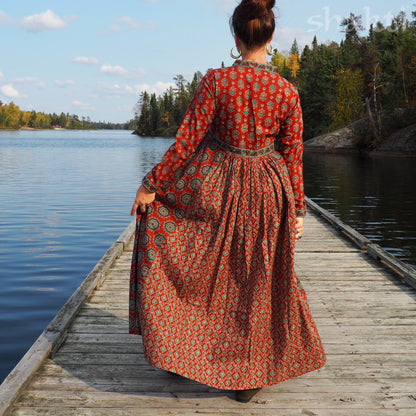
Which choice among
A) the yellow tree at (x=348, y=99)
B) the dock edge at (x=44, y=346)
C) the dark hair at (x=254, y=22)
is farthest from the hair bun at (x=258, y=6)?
the yellow tree at (x=348, y=99)

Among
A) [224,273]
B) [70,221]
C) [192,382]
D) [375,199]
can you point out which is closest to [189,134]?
[224,273]

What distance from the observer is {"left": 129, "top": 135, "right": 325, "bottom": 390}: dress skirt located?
8.22 feet

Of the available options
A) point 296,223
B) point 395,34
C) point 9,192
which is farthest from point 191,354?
point 395,34

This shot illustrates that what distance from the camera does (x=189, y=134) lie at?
96.1 inches

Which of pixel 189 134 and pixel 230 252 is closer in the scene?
pixel 189 134

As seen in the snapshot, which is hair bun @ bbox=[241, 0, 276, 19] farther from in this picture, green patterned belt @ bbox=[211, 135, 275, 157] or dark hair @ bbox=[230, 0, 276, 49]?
green patterned belt @ bbox=[211, 135, 275, 157]

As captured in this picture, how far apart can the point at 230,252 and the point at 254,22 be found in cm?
116

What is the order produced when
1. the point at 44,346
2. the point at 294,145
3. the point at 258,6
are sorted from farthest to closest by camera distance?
the point at 44,346, the point at 294,145, the point at 258,6

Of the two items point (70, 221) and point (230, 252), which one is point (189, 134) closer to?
point (230, 252)

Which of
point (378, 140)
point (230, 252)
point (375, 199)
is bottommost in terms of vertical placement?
point (375, 199)

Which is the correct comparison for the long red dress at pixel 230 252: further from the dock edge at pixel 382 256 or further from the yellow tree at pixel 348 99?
the yellow tree at pixel 348 99

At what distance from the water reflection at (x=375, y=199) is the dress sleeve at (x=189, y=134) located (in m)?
7.71

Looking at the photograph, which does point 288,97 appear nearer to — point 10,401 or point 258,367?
point 258,367

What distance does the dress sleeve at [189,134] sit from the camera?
241 centimetres
